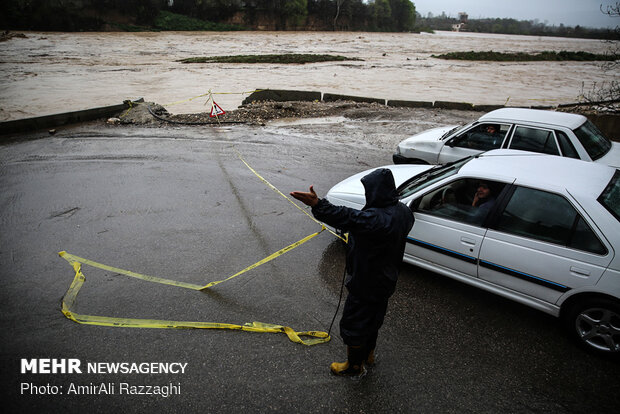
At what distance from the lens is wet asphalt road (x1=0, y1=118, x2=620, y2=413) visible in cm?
287

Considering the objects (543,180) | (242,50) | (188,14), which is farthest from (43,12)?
(543,180)

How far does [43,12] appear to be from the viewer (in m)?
54.9

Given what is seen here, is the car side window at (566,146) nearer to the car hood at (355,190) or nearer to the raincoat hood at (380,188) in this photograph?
the car hood at (355,190)

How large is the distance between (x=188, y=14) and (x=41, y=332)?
292ft

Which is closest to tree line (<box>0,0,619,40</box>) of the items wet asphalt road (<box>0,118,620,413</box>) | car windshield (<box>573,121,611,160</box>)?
wet asphalt road (<box>0,118,620,413</box>)

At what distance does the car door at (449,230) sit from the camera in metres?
3.67

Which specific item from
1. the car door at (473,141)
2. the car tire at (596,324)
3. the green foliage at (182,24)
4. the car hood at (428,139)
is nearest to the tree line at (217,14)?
A: the green foliage at (182,24)

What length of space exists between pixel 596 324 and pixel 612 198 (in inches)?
46.5

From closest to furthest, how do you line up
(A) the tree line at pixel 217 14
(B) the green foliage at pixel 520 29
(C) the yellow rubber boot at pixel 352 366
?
(C) the yellow rubber boot at pixel 352 366
(A) the tree line at pixel 217 14
(B) the green foliage at pixel 520 29

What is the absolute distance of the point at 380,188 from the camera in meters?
2.45

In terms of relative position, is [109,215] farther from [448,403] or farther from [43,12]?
[43,12]

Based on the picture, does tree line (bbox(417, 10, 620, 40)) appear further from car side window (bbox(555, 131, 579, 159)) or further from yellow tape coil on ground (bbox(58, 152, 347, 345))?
yellow tape coil on ground (bbox(58, 152, 347, 345))

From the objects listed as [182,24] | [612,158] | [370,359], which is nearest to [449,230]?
[370,359]

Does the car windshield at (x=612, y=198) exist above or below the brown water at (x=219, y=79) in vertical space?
below
